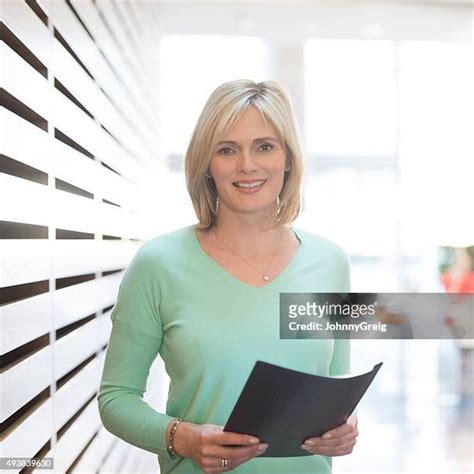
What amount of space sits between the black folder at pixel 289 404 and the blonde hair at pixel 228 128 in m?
0.32

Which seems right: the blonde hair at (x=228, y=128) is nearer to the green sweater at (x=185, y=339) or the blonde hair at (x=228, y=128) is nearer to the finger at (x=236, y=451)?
the green sweater at (x=185, y=339)

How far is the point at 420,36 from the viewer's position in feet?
4.57

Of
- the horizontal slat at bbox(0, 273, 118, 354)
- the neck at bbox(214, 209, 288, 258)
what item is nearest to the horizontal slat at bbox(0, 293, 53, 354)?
the horizontal slat at bbox(0, 273, 118, 354)

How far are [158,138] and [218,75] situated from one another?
15 cm

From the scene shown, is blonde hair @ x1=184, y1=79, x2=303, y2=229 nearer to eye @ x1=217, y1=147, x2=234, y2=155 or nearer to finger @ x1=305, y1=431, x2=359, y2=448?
eye @ x1=217, y1=147, x2=234, y2=155

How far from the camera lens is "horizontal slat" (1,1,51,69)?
1032mm

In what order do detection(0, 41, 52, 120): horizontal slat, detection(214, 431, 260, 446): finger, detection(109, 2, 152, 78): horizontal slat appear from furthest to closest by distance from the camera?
detection(109, 2, 152, 78): horizontal slat < detection(214, 431, 260, 446): finger < detection(0, 41, 52, 120): horizontal slat

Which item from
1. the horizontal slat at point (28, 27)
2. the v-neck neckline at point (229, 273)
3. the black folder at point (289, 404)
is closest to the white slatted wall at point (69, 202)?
the horizontal slat at point (28, 27)

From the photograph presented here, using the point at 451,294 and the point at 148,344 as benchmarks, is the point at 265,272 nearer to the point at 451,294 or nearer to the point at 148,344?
the point at 148,344

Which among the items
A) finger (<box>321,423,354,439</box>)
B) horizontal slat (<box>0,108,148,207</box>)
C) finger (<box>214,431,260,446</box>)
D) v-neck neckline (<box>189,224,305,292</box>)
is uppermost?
horizontal slat (<box>0,108,148,207</box>)

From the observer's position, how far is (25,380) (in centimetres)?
111

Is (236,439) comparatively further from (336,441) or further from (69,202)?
(69,202)

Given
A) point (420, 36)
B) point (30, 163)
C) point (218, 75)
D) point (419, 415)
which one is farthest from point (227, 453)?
point (420, 36)

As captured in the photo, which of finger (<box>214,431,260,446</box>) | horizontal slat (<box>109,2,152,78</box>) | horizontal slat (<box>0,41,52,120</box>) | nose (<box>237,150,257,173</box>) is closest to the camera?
horizontal slat (<box>0,41,52,120</box>)
